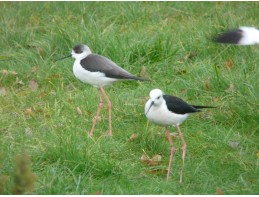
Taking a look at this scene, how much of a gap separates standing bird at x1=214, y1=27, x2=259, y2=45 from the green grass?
693 millimetres

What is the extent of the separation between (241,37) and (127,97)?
160 centimetres

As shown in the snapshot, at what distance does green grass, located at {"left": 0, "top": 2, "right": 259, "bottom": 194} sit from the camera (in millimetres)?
4969

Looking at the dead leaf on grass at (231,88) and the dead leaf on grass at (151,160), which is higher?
the dead leaf on grass at (231,88)

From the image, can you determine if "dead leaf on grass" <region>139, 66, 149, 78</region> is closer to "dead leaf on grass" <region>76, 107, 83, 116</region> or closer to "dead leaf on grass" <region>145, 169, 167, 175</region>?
"dead leaf on grass" <region>76, 107, 83, 116</region>

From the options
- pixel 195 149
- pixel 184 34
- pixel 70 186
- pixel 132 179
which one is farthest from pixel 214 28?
pixel 70 186

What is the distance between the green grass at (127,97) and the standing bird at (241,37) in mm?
693

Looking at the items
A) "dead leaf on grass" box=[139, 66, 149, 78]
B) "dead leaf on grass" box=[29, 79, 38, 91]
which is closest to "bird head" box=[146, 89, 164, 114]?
"dead leaf on grass" box=[139, 66, 149, 78]

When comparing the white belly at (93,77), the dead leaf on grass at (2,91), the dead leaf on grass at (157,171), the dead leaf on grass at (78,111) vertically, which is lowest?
the dead leaf on grass at (2,91)

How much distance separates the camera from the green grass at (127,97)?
196 inches

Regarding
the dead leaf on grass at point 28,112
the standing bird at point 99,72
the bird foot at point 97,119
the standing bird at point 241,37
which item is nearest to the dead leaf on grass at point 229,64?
the standing bird at point 241,37

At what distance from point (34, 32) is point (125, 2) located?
167cm

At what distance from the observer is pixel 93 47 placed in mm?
7637

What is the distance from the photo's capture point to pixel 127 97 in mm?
6734

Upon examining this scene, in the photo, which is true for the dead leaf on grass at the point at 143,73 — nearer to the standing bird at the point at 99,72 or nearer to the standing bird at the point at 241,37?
the standing bird at the point at 99,72
